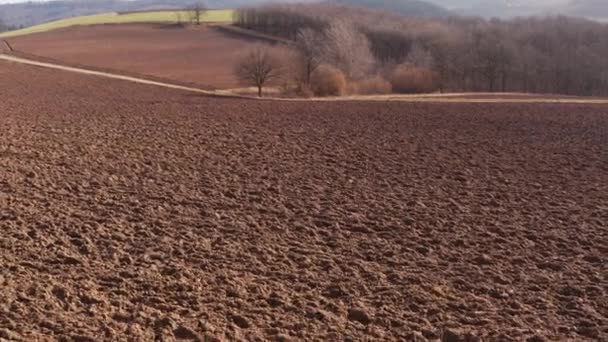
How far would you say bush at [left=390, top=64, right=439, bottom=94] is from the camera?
55125 mm

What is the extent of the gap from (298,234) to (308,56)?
4480 centimetres

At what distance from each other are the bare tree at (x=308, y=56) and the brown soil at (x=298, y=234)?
32453 mm

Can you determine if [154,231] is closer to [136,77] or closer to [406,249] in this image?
[406,249]

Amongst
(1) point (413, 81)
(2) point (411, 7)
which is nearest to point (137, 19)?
(2) point (411, 7)

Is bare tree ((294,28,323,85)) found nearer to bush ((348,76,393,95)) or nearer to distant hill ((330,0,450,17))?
bush ((348,76,393,95))

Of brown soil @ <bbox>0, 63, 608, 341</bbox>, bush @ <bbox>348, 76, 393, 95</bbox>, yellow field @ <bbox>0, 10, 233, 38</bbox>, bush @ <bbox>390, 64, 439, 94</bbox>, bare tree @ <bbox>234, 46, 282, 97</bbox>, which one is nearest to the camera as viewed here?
brown soil @ <bbox>0, 63, 608, 341</bbox>

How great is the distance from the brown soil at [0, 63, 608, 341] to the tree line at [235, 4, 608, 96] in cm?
3542

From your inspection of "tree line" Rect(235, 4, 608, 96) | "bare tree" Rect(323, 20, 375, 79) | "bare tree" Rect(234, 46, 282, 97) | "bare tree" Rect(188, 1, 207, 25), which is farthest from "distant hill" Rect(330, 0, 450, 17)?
"bare tree" Rect(234, 46, 282, 97)

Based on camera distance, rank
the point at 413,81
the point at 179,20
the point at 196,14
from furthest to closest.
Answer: the point at 196,14 < the point at 179,20 < the point at 413,81

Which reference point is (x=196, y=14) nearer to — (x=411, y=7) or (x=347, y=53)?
(x=411, y=7)

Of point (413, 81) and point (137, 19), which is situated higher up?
point (137, 19)

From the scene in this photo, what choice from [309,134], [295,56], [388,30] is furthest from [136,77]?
[388,30]

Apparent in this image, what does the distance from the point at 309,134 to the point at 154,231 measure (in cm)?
1110

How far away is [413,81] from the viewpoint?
5562cm
